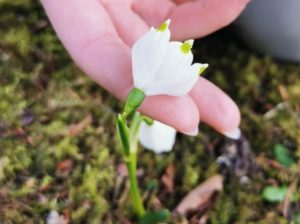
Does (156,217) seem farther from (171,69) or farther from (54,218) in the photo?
(171,69)

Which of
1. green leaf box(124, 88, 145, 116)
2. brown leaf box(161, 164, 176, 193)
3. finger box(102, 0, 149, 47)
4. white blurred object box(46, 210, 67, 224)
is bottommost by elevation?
brown leaf box(161, 164, 176, 193)

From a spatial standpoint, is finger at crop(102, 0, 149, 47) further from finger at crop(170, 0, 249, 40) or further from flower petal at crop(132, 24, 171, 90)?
flower petal at crop(132, 24, 171, 90)

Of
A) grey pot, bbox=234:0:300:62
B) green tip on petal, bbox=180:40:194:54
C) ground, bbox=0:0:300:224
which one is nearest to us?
green tip on petal, bbox=180:40:194:54

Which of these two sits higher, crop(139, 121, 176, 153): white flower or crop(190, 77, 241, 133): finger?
crop(190, 77, 241, 133): finger

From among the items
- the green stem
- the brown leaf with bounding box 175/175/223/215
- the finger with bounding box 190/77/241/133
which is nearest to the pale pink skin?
the finger with bounding box 190/77/241/133

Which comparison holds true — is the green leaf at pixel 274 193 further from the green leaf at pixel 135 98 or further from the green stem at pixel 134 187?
the green leaf at pixel 135 98

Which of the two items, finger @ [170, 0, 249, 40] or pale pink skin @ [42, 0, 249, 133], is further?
finger @ [170, 0, 249, 40]
